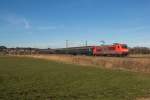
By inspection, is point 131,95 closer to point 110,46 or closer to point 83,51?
point 110,46

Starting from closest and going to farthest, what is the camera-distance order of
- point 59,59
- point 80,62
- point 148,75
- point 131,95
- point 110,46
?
point 131,95, point 148,75, point 80,62, point 110,46, point 59,59

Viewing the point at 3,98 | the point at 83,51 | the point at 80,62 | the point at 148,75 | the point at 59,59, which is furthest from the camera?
the point at 83,51

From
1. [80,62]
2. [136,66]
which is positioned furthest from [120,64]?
[80,62]

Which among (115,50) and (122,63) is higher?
(115,50)

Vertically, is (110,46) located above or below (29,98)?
above

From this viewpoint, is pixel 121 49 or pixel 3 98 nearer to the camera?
pixel 3 98

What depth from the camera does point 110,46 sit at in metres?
61.5

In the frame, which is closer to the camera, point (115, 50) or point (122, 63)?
point (122, 63)

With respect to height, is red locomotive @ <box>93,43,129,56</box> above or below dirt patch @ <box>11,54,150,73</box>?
above

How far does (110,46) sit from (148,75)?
3230cm

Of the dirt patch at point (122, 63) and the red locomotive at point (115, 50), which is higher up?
the red locomotive at point (115, 50)

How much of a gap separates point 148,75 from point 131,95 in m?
12.2

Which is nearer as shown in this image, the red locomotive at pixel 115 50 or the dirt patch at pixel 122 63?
the dirt patch at pixel 122 63

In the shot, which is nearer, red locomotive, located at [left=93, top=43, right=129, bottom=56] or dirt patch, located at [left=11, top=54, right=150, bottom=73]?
dirt patch, located at [left=11, top=54, right=150, bottom=73]
